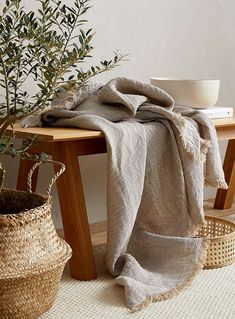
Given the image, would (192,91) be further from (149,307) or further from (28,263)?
(28,263)

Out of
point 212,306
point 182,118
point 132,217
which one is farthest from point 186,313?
point 182,118

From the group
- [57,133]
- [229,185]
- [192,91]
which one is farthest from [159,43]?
[57,133]

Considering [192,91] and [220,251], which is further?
[192,91]

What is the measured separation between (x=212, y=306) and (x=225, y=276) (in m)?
0.23

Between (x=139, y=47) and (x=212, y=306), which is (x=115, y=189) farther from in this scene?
(x=139, y=47)

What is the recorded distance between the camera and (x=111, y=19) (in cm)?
232

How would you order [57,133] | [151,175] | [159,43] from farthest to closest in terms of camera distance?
1. [159,43]
2. [151,175]
3. [57,133]

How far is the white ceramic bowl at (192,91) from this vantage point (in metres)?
2.09

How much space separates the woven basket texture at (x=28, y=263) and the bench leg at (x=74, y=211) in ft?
0.79

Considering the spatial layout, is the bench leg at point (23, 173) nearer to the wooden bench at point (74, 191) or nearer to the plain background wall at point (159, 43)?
the plain background wall at point (159, 43)

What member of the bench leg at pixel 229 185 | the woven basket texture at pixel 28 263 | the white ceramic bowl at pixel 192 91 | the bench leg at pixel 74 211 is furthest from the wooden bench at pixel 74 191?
the bench leg at pixel 229 185

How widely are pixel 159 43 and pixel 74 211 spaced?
1044mm

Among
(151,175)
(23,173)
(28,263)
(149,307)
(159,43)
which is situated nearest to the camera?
(28,263)

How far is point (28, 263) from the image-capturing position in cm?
137
